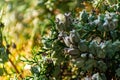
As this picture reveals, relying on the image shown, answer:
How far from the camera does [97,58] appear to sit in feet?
3.26

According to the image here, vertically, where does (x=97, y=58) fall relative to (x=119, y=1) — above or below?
below

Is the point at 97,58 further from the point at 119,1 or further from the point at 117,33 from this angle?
the point at 119,1

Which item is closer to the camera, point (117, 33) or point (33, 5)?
point (117, 33)

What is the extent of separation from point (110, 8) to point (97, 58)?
237mm

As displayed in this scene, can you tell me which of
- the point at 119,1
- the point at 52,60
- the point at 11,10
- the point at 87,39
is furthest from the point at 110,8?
the point at 11,10

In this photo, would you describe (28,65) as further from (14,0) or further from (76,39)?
(14,0)

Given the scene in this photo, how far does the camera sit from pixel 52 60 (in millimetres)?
1119

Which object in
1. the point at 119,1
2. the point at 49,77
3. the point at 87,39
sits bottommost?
the point at 49,77

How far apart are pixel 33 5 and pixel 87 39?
1.56 m

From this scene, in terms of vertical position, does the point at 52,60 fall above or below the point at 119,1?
below

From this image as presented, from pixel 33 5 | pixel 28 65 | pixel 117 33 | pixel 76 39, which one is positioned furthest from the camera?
pixel 33 5

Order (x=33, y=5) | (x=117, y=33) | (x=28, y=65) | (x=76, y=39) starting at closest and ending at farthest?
(x=76, y=39) < (x=117, y=33) < (x=28, y=65) < (x=33, y=5)

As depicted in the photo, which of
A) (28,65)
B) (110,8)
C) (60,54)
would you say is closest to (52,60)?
(60,54)

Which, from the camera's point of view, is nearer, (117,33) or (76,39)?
(76,39)
